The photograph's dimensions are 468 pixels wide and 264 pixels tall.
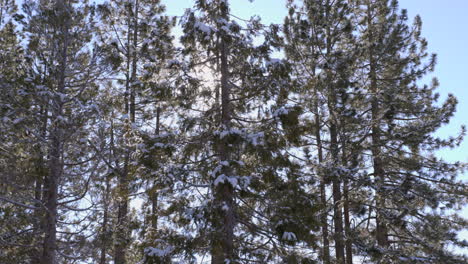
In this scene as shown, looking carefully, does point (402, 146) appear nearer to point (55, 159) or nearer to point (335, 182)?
point (335, 182)

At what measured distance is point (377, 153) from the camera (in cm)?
1323

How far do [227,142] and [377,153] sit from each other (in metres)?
6.38

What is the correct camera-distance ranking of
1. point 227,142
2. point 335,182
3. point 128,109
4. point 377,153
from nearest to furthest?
point 227,142 → point 335,182 → point 377,153 → point 128,109

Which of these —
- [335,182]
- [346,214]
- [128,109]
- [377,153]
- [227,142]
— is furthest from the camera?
[128,109]

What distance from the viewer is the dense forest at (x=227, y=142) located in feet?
31.8

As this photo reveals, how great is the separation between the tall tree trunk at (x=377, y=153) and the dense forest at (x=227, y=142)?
0.05 meters

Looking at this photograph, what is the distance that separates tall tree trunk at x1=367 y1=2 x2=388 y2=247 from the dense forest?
5 cm

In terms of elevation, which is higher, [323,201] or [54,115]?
[54,115]

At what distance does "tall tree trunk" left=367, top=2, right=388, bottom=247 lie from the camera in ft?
40.0

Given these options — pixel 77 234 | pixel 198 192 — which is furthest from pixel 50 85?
pixel 198 192

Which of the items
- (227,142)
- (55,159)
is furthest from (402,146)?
(55,159)

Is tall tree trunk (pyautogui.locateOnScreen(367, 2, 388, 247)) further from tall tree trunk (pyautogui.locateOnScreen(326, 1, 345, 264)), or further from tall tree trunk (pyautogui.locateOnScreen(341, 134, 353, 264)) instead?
tall tree trunk (pyautogui.locateOnScreen(326, 1, 345, 264))

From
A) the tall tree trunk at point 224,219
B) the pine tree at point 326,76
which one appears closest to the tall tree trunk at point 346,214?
the pine tree at point 326,76

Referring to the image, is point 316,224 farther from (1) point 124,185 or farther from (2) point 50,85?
(2) point 50,85
